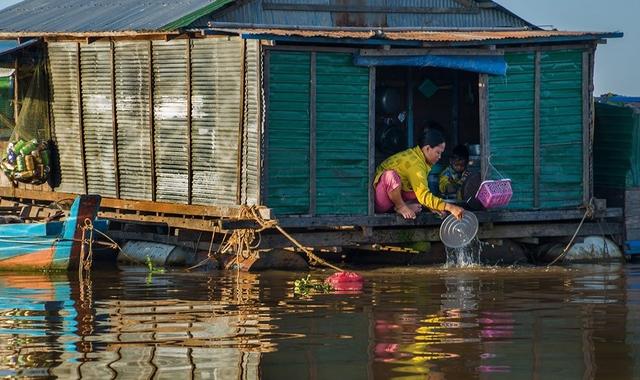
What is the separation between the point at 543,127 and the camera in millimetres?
19531

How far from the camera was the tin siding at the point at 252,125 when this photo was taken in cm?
1784

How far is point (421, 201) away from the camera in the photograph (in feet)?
59.6

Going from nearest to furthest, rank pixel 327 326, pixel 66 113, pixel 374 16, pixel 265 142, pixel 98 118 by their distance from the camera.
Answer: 1. pixel 327 326
2. pixel 265 142
3. pixel 98 118
4. pixel 374 16
5. pixel 66 113

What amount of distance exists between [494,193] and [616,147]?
2639mm

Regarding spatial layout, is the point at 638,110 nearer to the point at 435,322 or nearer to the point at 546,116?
the point at 546,116

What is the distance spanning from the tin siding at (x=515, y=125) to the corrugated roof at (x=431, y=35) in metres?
0.41

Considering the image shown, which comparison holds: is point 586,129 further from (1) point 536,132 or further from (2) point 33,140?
(2) point 33,140

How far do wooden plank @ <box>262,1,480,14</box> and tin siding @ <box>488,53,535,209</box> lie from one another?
8.97 ft

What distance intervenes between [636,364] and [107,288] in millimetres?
7217

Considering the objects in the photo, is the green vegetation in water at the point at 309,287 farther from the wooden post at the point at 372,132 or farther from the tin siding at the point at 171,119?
the tin siding at the point at 171,119

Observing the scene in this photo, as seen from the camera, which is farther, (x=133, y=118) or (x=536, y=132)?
(x=133, y=118)

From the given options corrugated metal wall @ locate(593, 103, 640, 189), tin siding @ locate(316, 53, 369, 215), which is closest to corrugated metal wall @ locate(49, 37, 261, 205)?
tin siding @ locate(316, 53, 369, 215)

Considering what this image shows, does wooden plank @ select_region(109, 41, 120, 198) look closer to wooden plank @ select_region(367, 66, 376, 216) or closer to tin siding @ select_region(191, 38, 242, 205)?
tin siding @ select_region(191, 38, 242, 205)

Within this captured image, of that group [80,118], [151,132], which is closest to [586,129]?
[151,132]
